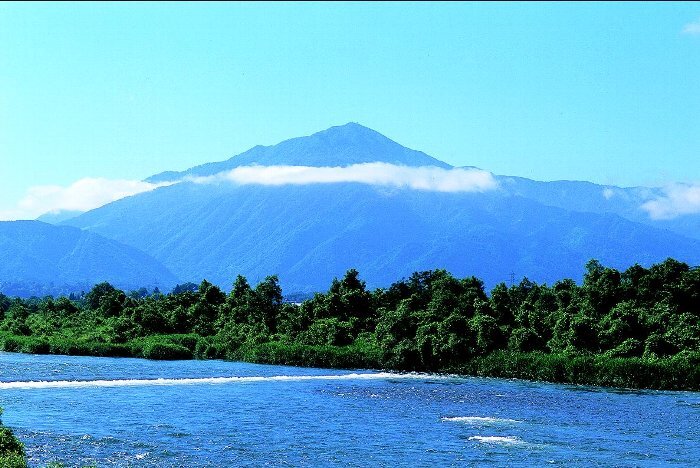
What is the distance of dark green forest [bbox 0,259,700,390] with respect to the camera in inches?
2884

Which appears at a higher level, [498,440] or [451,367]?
[451,367]

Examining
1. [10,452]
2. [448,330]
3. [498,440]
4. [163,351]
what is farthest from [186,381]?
[10,452]

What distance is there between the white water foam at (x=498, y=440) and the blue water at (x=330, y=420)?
0.08 metres

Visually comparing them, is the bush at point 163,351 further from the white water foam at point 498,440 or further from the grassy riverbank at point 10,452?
the grassy riverbank at point 10,452

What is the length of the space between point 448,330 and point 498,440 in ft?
116

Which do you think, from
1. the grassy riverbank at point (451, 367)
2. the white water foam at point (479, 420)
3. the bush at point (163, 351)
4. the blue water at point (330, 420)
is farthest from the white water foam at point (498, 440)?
the bush at point (163, 351)

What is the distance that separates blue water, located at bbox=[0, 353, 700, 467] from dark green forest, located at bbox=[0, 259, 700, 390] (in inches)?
168

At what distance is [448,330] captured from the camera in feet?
268

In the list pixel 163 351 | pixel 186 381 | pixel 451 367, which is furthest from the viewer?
pixel 163 351

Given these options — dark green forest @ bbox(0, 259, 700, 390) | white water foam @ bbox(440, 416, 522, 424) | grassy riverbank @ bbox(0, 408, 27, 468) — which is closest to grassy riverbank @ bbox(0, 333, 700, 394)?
dark green forest @ bbox(0, 259, 700, 390)

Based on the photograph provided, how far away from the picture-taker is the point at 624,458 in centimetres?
4297

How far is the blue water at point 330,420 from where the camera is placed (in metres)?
41.8

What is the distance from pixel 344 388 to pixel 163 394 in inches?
540

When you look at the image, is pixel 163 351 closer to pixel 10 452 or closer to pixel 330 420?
pixel 330 420
